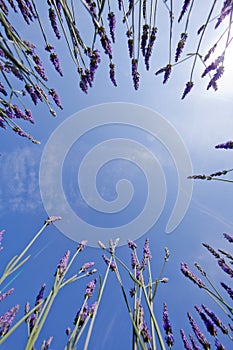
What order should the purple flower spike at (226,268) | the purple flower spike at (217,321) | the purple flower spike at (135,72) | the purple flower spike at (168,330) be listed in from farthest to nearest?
1. the purple flower spike at (226,268)
2. the purple flower spike at (135,72)
3. the purple flower spike at (217,321)
4. the purple flower spike at (168,330)

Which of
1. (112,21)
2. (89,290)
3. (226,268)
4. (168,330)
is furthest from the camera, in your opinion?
(226,268)

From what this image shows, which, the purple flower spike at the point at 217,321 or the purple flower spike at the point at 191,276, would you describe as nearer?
the purple flower spike at the point at 217,321

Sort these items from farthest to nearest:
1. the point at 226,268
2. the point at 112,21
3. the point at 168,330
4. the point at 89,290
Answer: the point at 226,268, the point at 112,21, the point at 89,290, the point at 168,330

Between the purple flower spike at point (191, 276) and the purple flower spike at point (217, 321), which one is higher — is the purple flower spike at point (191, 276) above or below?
above

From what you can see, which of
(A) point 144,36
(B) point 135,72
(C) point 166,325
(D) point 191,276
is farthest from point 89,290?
(A) point 144,36

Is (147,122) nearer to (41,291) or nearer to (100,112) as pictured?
(100,112)

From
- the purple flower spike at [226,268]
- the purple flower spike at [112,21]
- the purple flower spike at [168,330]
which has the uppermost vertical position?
the purple flower spike at [112,21]

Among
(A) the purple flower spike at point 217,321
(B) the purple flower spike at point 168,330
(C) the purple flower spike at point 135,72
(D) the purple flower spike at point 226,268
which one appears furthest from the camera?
(D) the purple flower spike at point 226,268

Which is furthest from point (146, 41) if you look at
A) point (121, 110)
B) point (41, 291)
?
point (121, 110)

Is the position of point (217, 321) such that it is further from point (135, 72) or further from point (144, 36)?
point (144, 36)

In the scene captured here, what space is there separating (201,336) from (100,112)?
5.47 m

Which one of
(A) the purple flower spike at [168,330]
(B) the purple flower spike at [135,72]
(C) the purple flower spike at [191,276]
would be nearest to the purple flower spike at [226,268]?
(C) the purple flower spike at [191,276]

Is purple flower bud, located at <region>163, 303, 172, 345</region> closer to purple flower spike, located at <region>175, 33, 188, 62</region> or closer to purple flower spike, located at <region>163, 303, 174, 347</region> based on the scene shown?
purple flower spike, located at <region>163, 303, 174, 347</region>

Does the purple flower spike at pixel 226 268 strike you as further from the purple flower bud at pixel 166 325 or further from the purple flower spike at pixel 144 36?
the purple flower spike at pixel 144 36
